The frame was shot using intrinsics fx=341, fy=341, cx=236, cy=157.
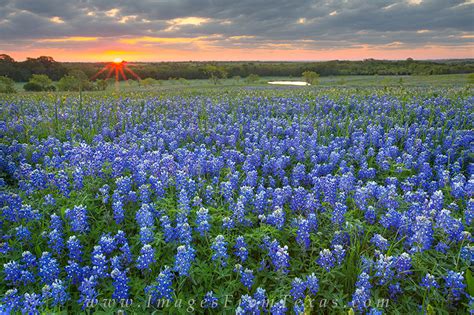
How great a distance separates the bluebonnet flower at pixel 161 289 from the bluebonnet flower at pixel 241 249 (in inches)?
29.0

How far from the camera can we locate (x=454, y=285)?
304 cm

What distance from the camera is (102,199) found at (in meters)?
4.34

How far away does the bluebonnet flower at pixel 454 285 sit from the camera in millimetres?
3005

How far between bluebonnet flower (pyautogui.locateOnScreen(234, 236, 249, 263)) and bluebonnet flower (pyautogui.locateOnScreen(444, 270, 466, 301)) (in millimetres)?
1848

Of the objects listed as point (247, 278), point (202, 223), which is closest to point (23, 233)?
point (202, 223)

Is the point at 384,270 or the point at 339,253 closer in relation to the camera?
the point at 384,270

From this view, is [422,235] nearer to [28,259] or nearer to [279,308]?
[279,308]

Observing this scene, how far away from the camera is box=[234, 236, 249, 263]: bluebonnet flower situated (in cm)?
342

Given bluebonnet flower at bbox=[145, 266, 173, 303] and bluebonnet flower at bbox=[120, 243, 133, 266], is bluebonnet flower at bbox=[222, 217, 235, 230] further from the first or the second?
bluebonnet flower at bbox=[120, 243, 133, 266]

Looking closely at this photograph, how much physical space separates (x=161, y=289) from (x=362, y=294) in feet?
5.71

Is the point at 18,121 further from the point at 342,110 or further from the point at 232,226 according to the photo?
the point at 342,110

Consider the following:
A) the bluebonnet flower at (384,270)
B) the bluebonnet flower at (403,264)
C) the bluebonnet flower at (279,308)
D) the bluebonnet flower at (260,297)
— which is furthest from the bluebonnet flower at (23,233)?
the bluebonnet flower at (403,264)

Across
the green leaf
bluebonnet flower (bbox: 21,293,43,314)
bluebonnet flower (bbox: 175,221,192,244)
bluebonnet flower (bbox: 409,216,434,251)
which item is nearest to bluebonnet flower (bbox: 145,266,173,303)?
bluebonnet flower (bbox: 175,221,192,244)

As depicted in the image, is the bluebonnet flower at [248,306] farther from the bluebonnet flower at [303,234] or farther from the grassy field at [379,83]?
the grassy field at [379,83]
